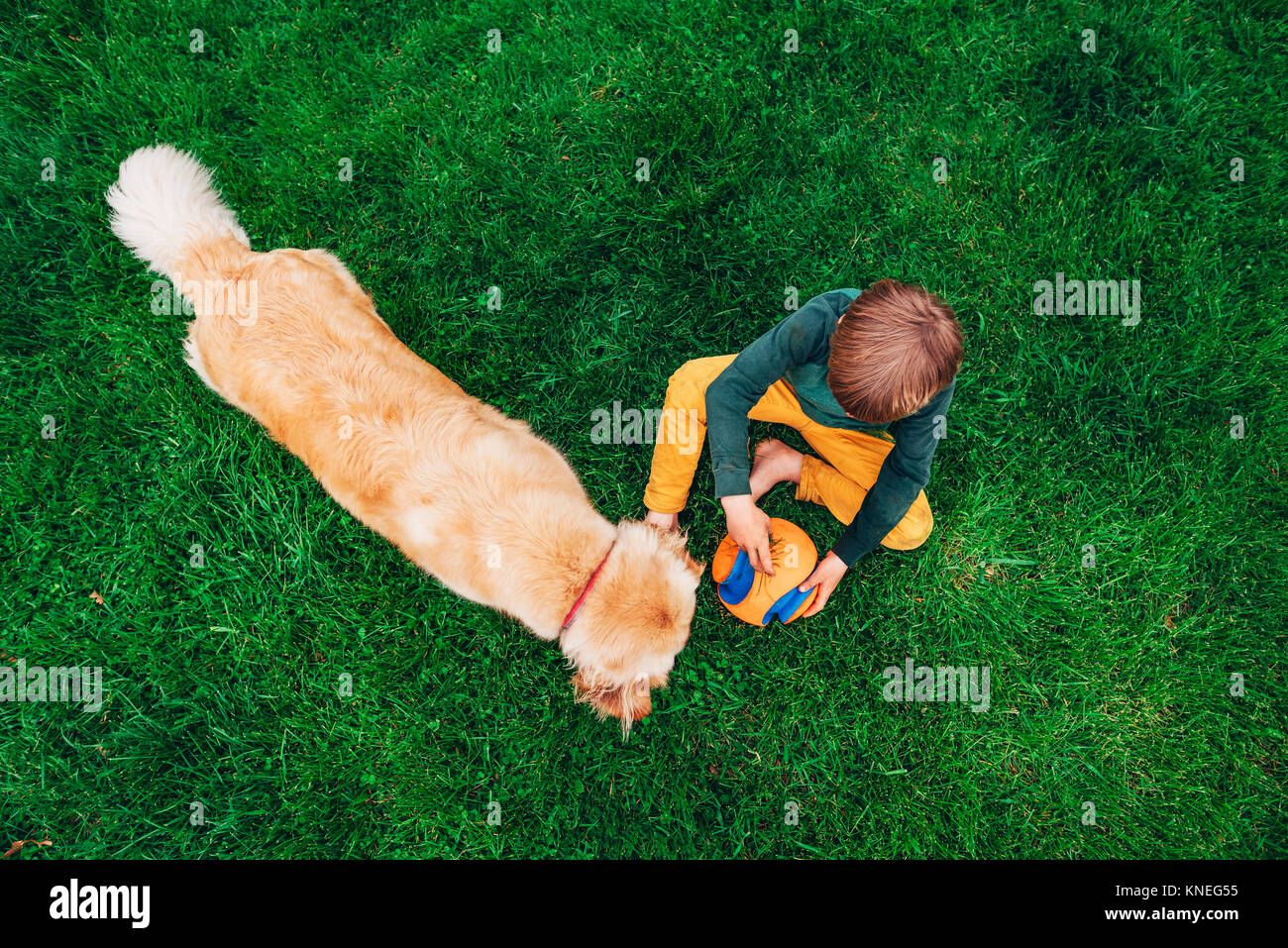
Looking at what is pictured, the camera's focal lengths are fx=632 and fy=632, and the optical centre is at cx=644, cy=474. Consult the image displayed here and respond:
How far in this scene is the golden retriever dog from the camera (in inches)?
99.6

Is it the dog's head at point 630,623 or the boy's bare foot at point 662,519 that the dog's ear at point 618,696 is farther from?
the boy's bare foot at point 662,519

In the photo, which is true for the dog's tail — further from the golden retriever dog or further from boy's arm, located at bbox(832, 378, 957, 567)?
boy's arm, located at bbox(832, 378, 957, 567)

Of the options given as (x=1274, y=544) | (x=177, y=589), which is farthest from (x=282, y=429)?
(x=1274, y=544)

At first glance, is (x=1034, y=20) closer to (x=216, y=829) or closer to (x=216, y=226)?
(x=216, y=226)

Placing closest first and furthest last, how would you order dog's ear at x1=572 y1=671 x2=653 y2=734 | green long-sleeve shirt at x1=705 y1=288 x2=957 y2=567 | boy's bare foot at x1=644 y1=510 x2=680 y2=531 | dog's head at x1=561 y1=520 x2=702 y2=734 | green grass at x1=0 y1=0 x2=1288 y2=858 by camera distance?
1. dog's head at x1=561 y1=520 x2=702 y2=734
2. dog's ear at x1=572 y1=671 x2=653 y2=734
3. green long-sleeve shirt at x1=705 y1=288 x2=957 y2=567
4. boy's bare foot at x1=644 y1=510 x2=680 y2=531
5. green grass at x1=0 y1=0 x2=1288 y2=858

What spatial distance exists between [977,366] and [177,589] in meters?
4.81

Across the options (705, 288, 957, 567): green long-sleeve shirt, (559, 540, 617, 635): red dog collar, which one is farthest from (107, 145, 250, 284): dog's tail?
(705, 288, 957, 567): green long-sleeve shirt

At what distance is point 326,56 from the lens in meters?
3.91

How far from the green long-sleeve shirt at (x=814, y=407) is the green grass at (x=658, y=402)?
0.72m

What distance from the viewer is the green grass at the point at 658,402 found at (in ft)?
11.2

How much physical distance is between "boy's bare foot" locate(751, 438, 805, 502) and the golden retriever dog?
0.90 meters

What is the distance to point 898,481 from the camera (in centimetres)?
289

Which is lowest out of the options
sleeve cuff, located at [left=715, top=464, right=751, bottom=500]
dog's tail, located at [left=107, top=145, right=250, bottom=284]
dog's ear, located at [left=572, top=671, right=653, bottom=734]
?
dog's ear, located at [left=572, top=671, right=653, bottom=734]

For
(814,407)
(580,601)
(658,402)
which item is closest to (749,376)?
(814,407)
